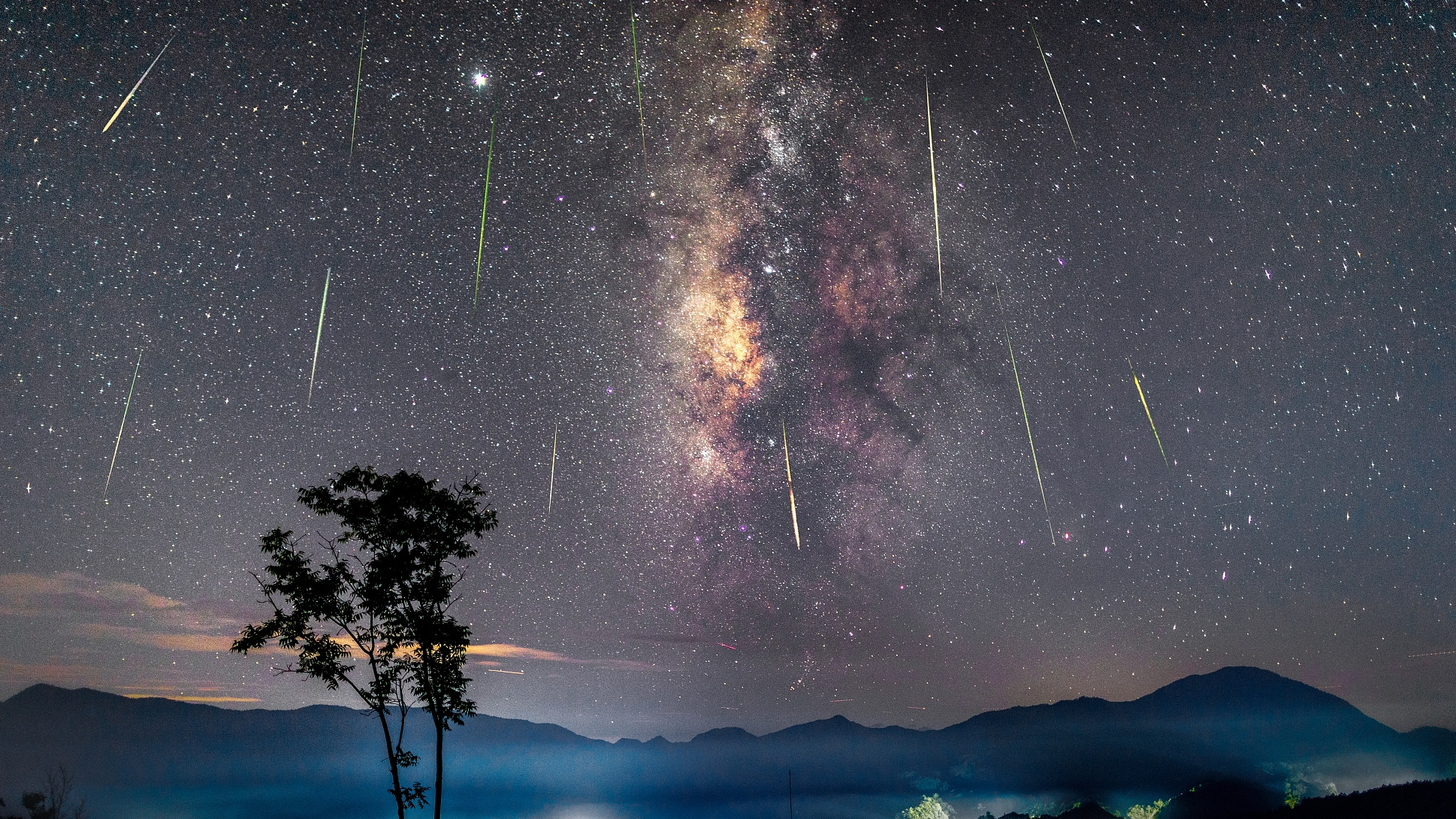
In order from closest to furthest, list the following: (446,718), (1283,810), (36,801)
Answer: (446,718)
(36,801)
(1283,810)

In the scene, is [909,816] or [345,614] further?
[909,816]

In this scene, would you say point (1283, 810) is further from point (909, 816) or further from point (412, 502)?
point (412, 502)

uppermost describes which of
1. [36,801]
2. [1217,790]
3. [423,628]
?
[423,628]

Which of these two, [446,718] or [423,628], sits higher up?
[423,628]

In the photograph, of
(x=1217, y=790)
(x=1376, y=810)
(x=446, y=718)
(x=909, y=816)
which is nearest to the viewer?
(x=446, y=718)

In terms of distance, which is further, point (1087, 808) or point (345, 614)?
point (1087, 808)

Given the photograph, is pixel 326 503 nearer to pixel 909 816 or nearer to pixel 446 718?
pixel 446 718

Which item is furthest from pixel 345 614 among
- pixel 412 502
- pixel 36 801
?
pixel 36 801

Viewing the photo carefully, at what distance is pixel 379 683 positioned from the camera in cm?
1733

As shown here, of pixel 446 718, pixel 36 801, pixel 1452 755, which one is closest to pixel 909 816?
pixel 36 801

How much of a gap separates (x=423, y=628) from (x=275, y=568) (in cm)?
332

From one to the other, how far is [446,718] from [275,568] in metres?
4.99

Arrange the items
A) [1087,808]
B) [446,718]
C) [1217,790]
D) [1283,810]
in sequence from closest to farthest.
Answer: [446,718]
[1283,810]
[1087,808]
[1217,790]

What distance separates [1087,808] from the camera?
167125 mm
